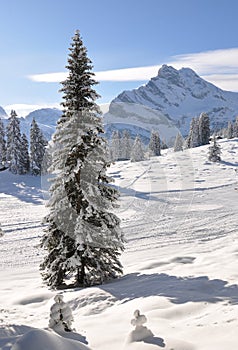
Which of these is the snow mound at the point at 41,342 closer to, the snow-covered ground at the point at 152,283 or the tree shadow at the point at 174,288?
the snow-covered ground at the point at 152,283

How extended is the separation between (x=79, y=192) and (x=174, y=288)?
5.38 metres

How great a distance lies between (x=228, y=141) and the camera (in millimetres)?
76812

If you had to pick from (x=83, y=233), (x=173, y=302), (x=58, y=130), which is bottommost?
(x=173, y=302)

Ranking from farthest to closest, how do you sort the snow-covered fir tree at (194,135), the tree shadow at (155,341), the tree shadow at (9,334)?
the snow-covered fir tree at (194,135), the tree shadow at (155,341), the tree shadow at (9,334)

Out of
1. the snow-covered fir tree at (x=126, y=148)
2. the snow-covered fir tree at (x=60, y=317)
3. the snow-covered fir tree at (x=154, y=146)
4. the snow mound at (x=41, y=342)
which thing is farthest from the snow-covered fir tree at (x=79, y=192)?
the snow-covered fir tree at (x=126, y=148)

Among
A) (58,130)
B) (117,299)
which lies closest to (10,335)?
(117,299)

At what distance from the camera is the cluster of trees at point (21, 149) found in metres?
56.7

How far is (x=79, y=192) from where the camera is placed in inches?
548

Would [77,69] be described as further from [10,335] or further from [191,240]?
[191,240]

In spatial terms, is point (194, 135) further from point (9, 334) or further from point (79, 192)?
point (9, 334)

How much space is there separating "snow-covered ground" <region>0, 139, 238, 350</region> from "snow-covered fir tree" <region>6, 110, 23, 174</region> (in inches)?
683

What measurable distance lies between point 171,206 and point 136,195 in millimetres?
7509

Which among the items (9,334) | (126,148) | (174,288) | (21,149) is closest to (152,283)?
(174,288)

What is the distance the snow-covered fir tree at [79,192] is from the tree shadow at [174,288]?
60.3 inches
